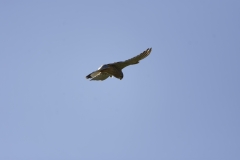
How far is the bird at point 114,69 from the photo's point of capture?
33531mm

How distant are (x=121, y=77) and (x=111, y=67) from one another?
30.2 inches

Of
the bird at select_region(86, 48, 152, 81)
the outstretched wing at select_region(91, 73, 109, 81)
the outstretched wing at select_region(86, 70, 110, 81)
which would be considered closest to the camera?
the bird at select_region(86, 48, 152, 81)

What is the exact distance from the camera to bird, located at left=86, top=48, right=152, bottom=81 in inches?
1320

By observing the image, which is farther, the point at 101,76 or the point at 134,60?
the point at 101,76

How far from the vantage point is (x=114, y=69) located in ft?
111

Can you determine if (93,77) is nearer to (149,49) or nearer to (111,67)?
(111,67)

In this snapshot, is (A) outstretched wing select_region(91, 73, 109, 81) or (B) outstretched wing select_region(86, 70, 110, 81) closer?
(B) outstretched wing select_region(86, 70, 110, 81)

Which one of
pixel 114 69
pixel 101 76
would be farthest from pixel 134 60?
pixel 101 76

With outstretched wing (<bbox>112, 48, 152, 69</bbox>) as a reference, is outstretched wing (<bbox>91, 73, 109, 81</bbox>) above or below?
below

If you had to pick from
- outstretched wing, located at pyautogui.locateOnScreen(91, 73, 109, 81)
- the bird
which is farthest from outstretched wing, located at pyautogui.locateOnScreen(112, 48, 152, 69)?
outstretched wing, located at pyautogui.locateOnScreen(91, 73, 109, 81)

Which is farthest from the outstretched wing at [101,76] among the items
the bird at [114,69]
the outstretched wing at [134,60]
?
the outstretched wing at [134,60]

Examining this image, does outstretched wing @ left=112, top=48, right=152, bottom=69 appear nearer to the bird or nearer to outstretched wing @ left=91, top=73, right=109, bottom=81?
the bird

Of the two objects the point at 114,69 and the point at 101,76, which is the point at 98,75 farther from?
the point at 114,69

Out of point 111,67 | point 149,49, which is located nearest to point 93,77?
point 111,67
